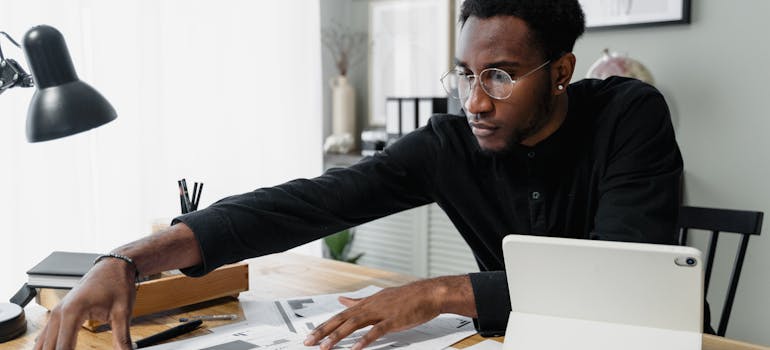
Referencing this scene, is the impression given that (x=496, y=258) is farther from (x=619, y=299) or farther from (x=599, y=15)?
(x=599, y=15)

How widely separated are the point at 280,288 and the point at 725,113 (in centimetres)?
195

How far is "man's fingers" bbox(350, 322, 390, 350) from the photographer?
1.05 metres

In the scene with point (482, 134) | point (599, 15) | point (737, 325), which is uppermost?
point (599, 15)

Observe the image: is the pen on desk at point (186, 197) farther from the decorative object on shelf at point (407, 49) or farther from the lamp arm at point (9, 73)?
the decorative object on shelf at point (407, 49)

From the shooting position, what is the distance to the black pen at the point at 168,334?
107 centimetres

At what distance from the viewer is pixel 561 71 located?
1.32m

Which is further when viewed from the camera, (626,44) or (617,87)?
(626,44)

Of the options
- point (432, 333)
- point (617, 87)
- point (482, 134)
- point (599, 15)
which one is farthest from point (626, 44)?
point (432, 333)

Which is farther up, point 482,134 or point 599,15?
point 599,15

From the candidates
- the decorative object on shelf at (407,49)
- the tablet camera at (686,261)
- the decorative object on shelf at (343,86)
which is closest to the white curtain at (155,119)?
the decorative object on shelf at (343,86)

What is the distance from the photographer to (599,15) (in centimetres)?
280

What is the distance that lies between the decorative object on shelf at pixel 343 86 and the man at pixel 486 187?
2.01 metres

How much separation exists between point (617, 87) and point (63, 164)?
1804 millimetres

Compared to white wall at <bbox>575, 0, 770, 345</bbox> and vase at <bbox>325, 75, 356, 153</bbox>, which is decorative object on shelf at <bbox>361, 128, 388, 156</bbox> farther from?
white wall at <bbox>575, 0, 770, 345</bbox>
